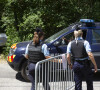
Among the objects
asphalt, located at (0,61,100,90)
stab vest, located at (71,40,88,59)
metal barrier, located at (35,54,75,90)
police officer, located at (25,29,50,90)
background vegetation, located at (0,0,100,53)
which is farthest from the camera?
background vegetation, located at (0,0,100,53)

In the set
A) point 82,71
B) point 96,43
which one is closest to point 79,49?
point 82,71

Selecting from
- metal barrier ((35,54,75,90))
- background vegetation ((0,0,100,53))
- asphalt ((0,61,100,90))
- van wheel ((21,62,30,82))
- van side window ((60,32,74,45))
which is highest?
background vegetation ((0,0,100,53))

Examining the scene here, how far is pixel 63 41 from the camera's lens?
7418mm

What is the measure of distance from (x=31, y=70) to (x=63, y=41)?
2.63m

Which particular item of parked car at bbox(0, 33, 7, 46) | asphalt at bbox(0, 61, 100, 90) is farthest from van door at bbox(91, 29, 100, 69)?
parked car at bbox(0, 33, 7, 46)

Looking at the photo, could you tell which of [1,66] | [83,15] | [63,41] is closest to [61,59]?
[63,41]

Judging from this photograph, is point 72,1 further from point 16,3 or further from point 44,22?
point 16,3

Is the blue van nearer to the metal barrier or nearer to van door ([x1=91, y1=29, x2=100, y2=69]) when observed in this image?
van door ([x1=91, y1=29, x2=100, y2=69])

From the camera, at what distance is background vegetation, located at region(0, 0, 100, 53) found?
36.7 feet

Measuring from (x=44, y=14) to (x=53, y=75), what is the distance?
640 cm

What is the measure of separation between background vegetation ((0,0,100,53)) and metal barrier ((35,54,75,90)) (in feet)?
17.1

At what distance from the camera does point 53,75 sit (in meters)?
5.30

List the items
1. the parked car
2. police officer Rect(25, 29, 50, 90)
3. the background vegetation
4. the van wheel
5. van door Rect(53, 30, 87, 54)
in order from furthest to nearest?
the background vegetation < the parked car < the van wheel < van door Rect(53, 30, 87, 54) < police officer Rect(25, 29, 50, 90)

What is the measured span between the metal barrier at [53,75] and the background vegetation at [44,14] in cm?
522
